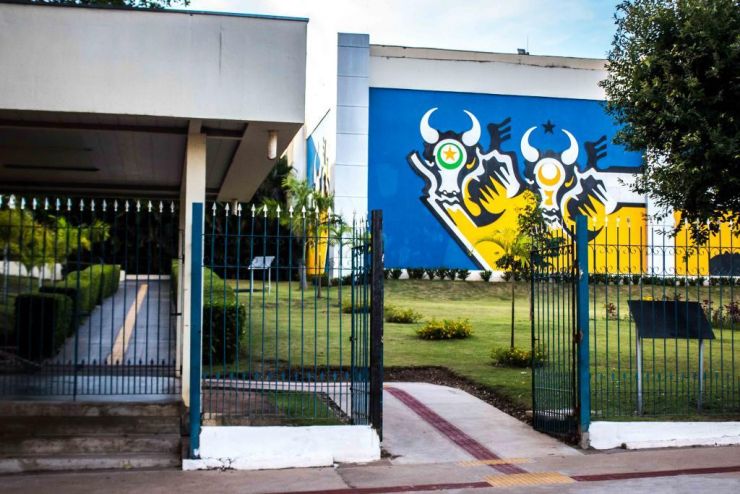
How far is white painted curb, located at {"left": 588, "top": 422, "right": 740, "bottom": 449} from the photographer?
29.0 feet

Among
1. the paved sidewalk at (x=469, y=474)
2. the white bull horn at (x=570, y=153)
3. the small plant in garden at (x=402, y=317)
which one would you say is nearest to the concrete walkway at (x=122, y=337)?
the paved sidewalk at (x=469, y=474)

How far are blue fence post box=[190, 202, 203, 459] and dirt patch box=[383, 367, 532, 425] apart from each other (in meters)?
4.48

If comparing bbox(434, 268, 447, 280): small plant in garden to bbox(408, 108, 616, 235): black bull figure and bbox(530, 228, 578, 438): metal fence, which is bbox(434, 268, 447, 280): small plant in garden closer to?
bbox(408, 108, 616, 235): black bull figure

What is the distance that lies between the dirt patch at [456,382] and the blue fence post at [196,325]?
4.48 metres

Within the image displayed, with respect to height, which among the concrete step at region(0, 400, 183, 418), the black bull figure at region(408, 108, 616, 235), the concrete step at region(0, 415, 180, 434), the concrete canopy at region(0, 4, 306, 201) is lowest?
the concrete step at region(0, 415, 180, 434)

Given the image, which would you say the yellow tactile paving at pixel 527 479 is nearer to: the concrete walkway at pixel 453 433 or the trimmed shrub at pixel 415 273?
the concrete walkway at pixel 453 433

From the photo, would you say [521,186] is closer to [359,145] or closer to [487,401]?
[359,145]

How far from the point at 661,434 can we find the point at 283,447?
4249mm

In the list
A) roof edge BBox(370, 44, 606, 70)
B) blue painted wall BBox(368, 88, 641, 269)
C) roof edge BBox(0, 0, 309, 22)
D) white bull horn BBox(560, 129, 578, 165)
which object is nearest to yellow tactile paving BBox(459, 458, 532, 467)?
roof edge BBox(0, 0, 309, 22)

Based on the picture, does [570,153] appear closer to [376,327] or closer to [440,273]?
[440,273]

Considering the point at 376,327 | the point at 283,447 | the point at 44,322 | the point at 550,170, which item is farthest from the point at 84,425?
the point at 550,170

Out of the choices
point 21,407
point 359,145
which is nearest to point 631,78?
point 21,407

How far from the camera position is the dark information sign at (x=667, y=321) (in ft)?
30.8

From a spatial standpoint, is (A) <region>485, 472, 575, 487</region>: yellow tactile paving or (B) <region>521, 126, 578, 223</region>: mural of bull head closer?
(A) <region>485, 472, 575, 487</region>: yellow tactile paving
